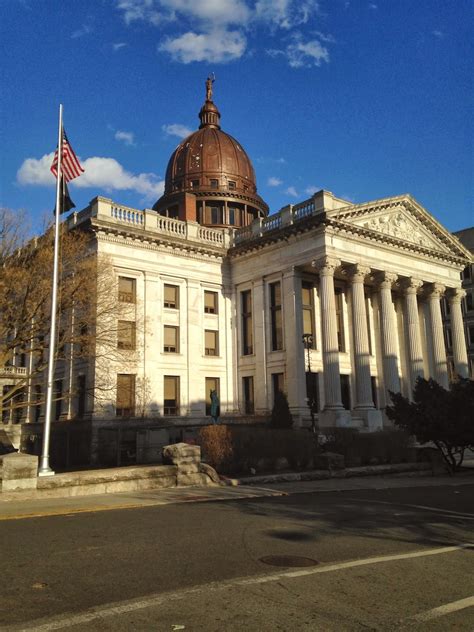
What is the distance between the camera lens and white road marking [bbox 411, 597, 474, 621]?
5875 mm

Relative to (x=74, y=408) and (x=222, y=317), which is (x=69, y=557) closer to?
(x=74, y=408)

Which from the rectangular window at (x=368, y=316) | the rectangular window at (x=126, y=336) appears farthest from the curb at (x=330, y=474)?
the rectangular window at (x=368, y=316)

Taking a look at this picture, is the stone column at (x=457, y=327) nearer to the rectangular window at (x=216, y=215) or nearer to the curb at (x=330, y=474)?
the rectangular window at (x=216, y=215)

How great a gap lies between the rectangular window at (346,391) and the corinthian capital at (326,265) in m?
9.01

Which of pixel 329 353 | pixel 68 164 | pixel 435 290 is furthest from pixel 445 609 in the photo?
pixel 435 290

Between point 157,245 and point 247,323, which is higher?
point 157,245

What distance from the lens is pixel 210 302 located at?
44344 millimetres

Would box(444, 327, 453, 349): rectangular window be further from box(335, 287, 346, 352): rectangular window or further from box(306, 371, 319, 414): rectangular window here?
box(306, 371, 319, 414): rectangular window

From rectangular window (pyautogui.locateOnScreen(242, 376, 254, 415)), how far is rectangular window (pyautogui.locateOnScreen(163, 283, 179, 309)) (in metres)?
7.64

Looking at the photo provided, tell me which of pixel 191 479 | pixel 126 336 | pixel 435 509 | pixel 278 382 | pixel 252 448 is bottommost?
pixel 435 509

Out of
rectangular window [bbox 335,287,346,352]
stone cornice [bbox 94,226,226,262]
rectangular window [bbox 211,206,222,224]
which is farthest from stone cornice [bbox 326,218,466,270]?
rectangular window [bbox 211,206,222,224]

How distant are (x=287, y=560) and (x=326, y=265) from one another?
3107 cm

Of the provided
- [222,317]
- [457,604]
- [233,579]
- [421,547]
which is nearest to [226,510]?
[421,547]

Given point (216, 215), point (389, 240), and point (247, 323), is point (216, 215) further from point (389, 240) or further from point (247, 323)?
point (389, 240)
